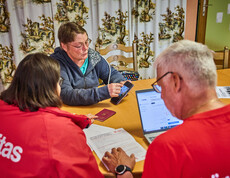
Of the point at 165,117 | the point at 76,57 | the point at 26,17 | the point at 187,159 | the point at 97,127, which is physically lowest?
the point at 97,127

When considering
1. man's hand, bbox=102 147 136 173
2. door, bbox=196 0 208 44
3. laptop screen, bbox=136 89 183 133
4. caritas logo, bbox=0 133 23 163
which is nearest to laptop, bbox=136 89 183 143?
laptop screen, bbox=136 89 183 133

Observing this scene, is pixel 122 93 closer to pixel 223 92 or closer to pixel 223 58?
pixel 223 92

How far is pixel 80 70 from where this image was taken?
5.78 feet

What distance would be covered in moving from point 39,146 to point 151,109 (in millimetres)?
595

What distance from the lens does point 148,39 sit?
3.64 metres

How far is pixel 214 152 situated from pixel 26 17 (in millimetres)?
3072

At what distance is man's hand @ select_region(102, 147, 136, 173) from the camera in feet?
3.11

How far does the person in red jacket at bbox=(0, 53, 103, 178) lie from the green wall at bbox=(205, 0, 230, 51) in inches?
146

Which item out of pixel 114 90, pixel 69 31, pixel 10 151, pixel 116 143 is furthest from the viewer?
pixel 69 31

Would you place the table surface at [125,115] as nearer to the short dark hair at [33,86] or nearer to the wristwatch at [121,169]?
the wristwatch at [121,169]

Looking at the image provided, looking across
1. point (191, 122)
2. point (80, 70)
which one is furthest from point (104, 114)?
point (191, 122)

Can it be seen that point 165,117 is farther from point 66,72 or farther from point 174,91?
point 66,72

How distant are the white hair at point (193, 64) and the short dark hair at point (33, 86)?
47 centimetres

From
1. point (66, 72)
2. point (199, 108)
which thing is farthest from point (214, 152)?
point (66, 72)
